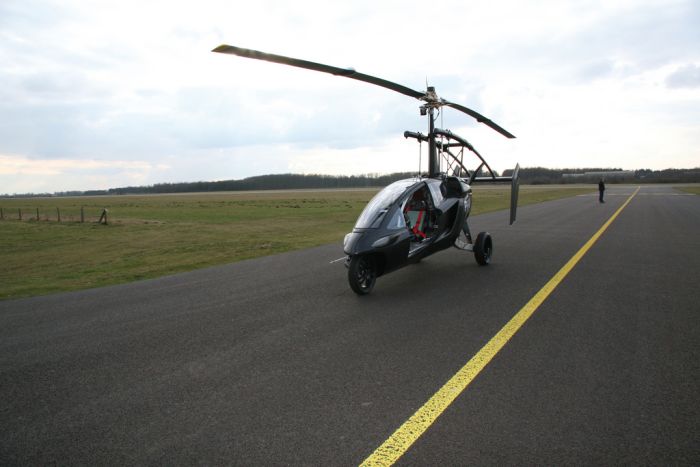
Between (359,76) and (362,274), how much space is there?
2940 mm

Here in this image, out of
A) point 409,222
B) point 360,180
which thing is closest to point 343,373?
point 409,222

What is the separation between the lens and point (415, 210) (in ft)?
28.8

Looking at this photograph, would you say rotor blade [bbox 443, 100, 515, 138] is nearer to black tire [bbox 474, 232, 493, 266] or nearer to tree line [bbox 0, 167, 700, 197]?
black tire [bbox 474, 232, 493, 266]

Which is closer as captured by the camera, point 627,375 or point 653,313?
point 627,375

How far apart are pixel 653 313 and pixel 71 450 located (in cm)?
641

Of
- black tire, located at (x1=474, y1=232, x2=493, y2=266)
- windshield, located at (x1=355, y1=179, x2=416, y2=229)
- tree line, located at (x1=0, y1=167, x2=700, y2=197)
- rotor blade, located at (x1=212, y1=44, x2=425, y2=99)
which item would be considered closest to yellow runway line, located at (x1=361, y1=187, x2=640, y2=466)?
windshield, located at (x1=355, y1=179, x2=416, y2=229)

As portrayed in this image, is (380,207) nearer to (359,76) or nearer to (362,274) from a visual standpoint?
(362,274)

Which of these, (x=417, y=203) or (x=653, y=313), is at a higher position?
(x=417, y=203)

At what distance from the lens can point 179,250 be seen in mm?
13875

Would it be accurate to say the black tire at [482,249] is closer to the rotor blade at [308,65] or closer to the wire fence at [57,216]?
the rotor blade at [308,65]

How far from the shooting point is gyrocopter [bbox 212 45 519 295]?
678 cm

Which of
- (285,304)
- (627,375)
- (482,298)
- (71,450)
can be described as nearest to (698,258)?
(482,298)

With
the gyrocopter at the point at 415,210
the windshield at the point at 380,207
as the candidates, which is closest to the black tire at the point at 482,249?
the gyrocopter at the point at 415,210

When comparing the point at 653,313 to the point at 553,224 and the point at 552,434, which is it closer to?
the point at 552,434
